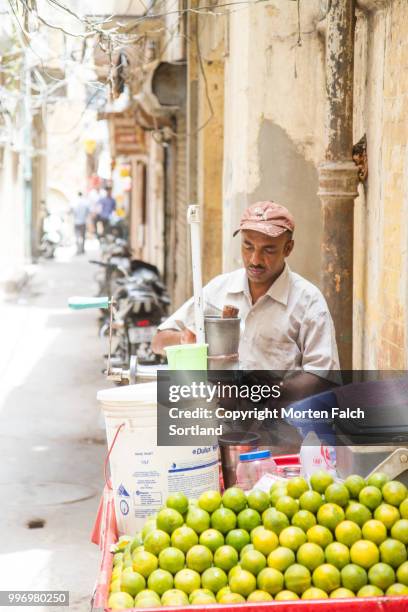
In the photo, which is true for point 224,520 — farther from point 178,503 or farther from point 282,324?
point 282,324

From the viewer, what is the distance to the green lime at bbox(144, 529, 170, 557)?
126 inches

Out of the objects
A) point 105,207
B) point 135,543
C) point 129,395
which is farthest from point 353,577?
point 105,207

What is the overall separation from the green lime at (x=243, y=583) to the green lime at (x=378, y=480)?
523 millimetres

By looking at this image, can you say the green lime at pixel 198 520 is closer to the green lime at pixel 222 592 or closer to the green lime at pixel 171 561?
the green lime at pixel 171 561

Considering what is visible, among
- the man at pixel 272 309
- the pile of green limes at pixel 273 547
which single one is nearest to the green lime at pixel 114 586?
the pile of green limes at pixel 273 547

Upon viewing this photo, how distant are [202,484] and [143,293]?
8.11m

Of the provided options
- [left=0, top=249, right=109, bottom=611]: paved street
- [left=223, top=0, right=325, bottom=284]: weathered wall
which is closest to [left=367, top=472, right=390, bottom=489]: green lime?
[left=0, top=249, right=109, bottom=611]: paved street

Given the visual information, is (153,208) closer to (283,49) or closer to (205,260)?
(205,260)

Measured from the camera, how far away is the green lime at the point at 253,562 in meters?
3.08

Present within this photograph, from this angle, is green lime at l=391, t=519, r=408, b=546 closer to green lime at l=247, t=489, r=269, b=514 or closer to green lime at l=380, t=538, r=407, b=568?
green lime at l=380, t=538, r=407, b=568

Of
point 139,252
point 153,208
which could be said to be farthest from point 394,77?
point 139,252

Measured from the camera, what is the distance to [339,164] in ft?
18.3

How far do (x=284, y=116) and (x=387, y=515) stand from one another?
4.74 metres

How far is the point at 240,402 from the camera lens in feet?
13.1
